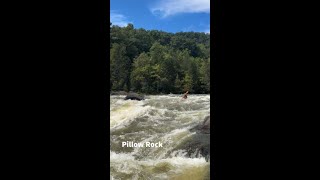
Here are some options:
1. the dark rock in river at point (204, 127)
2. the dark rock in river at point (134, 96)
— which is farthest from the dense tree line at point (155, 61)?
the dark rock in river at point (204, 127)

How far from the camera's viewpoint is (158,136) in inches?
125

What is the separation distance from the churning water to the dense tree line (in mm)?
100

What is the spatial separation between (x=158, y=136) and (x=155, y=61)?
22.6 inches

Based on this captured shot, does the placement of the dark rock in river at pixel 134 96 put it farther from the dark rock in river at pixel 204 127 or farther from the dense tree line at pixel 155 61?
the dark rock in river at pixel 204 127

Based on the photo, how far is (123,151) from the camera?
3.14 meters

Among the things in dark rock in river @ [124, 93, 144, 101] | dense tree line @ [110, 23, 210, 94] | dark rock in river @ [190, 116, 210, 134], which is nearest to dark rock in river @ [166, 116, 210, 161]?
dark rock in river @ [190, 116, 210, 134]

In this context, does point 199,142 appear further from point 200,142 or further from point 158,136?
point 158,136

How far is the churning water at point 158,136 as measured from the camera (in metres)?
3.10

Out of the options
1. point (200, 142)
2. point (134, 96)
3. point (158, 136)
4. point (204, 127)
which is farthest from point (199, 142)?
point (134, 96)

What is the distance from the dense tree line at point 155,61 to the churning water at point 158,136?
0.10 m
